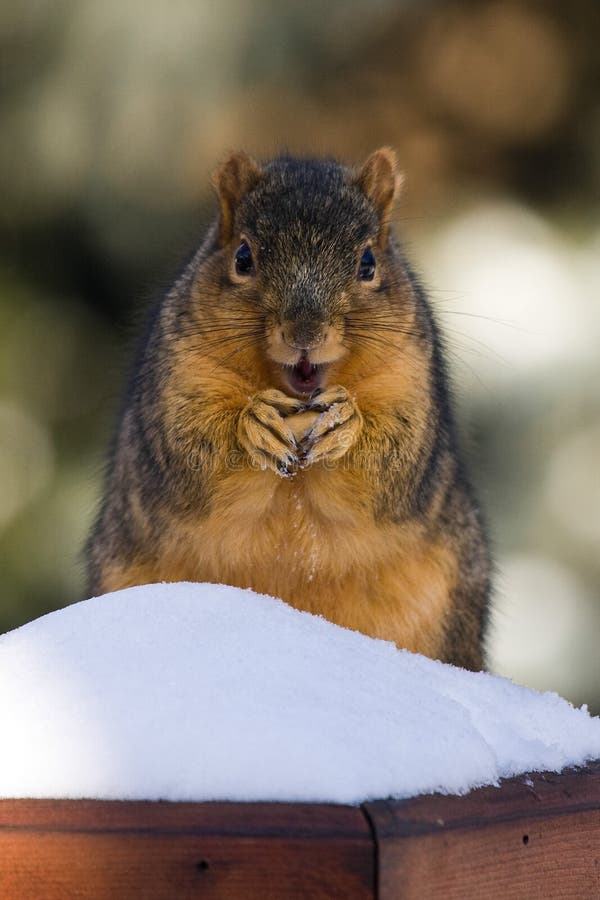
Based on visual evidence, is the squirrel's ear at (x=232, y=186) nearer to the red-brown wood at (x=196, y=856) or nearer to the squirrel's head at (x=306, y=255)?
the squirrel's head at (x=306, y=255)

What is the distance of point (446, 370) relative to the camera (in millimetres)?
2938

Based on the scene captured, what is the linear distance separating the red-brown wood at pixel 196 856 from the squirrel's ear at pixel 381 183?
1.49 meters

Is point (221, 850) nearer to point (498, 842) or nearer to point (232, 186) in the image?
point (498, 842)

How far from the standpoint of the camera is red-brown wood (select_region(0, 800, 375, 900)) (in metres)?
1.23

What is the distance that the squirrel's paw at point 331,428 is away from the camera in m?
2.22

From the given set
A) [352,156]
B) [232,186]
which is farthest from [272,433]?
[352,156]

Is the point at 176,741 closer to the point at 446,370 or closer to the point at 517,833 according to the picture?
the point at 517,833

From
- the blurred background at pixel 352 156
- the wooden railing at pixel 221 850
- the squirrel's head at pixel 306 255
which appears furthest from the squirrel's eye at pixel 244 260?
the blurred background at pixel 352 156

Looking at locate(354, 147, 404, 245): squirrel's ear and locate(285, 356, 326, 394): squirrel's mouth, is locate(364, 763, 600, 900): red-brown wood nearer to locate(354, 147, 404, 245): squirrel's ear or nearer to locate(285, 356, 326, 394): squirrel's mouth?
locate(285, 356, 326, 394): squirrel's mouth

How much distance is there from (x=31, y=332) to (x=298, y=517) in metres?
2.27

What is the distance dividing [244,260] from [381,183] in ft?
1.17

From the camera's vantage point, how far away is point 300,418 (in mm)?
2234

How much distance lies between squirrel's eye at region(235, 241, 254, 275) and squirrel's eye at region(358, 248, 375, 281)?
18 cm

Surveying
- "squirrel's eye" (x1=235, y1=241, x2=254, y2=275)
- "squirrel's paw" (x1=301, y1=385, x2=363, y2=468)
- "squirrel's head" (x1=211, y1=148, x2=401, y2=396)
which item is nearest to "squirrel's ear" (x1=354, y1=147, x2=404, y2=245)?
"squirrel's head" (x1=211, y1=148, x2=401, y2=396)
